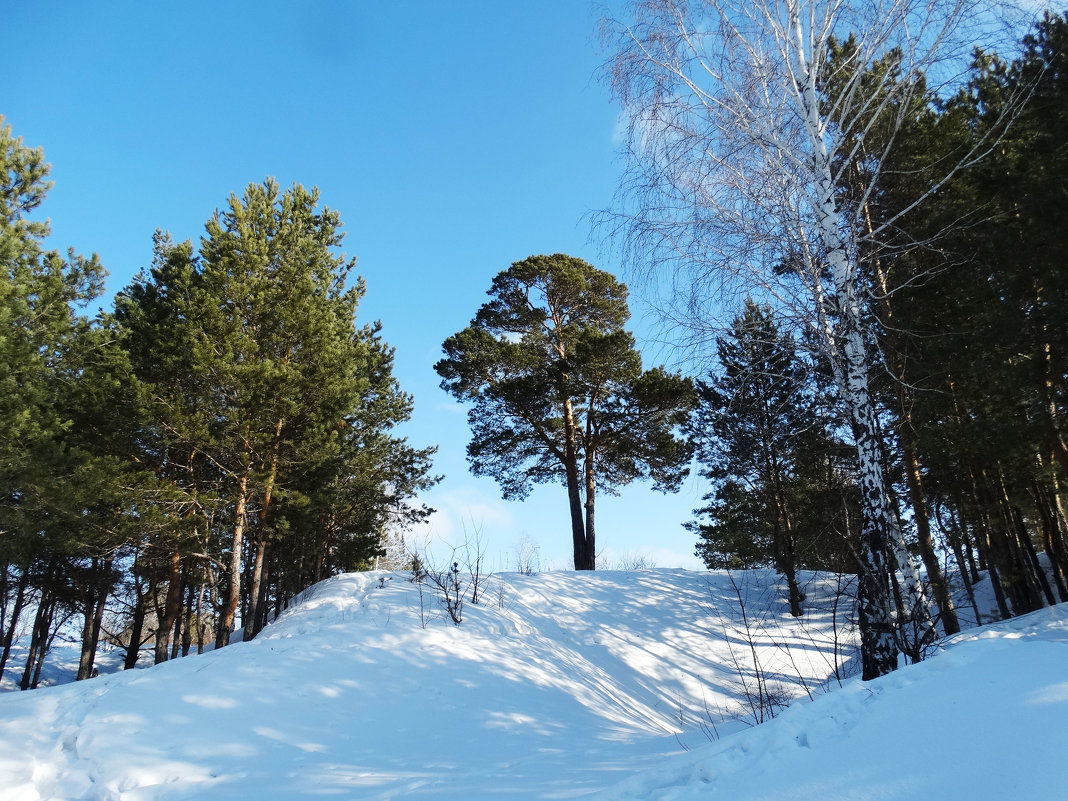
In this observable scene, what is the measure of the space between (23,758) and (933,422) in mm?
12800

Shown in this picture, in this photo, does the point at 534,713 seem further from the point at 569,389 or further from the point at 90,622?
the point at 90,622

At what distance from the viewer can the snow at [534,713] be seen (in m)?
2.83

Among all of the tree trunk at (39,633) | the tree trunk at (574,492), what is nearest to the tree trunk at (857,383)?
→ the tree trunk at (574,492)

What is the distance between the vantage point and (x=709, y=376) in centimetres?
823

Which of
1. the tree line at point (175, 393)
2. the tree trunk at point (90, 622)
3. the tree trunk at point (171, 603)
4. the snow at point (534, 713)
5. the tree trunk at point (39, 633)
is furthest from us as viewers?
the tree trunk at point (39, 633)

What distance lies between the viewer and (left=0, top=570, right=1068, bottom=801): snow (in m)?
2.83

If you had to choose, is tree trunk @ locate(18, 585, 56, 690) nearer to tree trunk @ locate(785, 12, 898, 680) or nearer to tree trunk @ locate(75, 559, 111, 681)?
tree trunk @ locate(75, 559, 111, 681)

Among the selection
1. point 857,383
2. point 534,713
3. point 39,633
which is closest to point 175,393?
point 534,713

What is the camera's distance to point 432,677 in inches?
311

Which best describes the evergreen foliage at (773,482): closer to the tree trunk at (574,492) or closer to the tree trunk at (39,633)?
the tree trunk at (574,492)

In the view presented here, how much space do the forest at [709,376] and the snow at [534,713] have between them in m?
1.80

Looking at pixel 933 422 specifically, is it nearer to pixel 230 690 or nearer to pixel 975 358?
pixel 975 358

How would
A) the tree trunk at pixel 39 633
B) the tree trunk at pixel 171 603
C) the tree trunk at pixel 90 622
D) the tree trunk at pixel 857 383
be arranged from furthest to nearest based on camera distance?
1. the tree trunk at pixel 39 633
2. the tree trunk at pixel 90 622
3. the tree trunk at pixel 171 603
4. the tree trunk at pixel 857 383

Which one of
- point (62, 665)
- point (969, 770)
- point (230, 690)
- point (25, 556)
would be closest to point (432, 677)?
point (230, 690)
